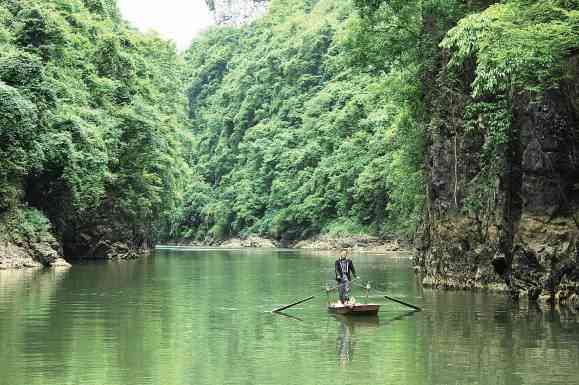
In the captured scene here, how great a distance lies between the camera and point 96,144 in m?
49.8

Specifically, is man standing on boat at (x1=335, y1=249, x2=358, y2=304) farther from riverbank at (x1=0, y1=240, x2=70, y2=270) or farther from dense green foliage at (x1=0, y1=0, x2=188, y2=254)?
riverbank at (x1=0, y1=240, x2=70, y2=270)

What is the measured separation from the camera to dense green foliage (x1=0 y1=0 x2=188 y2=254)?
43750 mm

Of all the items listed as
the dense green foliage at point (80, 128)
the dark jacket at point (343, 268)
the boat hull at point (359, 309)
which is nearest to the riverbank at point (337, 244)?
the dense green foliage at point (80, 128)

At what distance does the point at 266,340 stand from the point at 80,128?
1297 inches

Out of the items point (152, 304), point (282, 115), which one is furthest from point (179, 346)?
point (282, 115)

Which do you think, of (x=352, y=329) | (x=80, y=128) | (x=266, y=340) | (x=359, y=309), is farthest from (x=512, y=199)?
(x=80, y=128)

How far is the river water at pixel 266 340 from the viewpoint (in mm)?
13180

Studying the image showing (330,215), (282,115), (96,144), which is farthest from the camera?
(282,115)

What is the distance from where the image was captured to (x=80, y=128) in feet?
156

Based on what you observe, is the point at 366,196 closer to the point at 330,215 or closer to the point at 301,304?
the point at 330,215

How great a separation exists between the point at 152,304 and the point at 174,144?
158 ft

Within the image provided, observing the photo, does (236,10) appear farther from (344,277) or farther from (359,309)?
(359,309)

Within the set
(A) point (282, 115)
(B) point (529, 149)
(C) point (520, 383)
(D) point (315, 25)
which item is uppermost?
(D) point (315, 25)

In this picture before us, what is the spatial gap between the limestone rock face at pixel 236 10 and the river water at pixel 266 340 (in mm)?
152753
